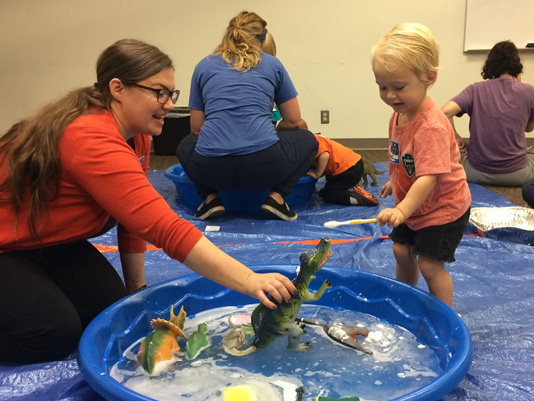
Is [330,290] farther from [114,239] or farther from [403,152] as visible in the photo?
[114,239]

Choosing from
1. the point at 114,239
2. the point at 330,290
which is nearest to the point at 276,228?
the point at 114,239

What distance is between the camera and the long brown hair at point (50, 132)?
4.26ft

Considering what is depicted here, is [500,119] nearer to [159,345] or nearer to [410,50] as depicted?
[410,50]

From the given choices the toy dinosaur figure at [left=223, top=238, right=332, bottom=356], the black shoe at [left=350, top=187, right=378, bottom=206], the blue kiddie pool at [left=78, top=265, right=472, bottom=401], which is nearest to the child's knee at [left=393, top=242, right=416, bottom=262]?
the blue kiddie pool at [left=78, top=265, right=472, bottom=401]

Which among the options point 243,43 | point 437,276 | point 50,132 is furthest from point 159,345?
point 243,43

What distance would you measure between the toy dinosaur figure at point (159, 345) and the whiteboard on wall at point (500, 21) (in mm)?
3993

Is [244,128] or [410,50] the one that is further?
[244,128]

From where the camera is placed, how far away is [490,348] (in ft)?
4.84

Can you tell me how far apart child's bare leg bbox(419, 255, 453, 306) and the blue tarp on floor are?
111 mm

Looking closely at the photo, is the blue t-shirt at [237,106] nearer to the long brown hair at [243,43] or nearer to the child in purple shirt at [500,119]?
the long brown hair at [243,43]

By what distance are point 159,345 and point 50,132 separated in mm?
538

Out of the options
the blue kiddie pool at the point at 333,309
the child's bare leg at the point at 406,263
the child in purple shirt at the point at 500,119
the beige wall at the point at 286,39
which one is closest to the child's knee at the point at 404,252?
the child's bare leg at the point at 406,263

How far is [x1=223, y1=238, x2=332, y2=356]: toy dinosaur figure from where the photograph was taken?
1.25m

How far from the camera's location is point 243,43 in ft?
8.61
